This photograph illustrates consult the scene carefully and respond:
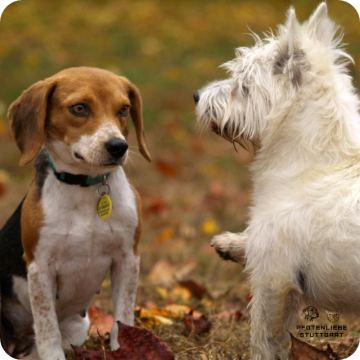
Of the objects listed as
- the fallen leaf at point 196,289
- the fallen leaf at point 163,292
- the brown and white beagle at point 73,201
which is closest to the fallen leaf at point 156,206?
the fallen leaf at point 163,292

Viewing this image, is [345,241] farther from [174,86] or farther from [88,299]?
[174,86]

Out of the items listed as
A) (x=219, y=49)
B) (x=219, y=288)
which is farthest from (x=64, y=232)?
(x=219, y=49)

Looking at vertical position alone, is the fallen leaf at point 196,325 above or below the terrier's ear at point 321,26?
below

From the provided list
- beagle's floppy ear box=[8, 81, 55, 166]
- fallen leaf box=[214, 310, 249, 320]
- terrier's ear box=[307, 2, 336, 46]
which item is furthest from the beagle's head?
fallen leaf box=[214, 310, 249, 320]

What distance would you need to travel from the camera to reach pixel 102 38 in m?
12.3

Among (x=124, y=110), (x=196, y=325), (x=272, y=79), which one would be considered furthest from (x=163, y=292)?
(x=272, y=79)

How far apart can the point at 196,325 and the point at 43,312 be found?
112 centimetres

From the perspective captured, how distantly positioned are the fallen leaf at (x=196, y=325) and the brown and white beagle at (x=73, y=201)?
531 millimetres

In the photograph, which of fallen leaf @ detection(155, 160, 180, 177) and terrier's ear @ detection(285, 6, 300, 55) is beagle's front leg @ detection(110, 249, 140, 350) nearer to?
terrier's ear @ detection(285, 6, 300, 55)

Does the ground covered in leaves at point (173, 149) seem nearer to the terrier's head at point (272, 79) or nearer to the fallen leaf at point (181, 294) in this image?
the fallen leaf at point (181, 294)

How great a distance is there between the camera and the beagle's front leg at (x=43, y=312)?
10.4ft

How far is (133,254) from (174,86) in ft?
27.8

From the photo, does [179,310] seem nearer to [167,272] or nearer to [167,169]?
[167,272]

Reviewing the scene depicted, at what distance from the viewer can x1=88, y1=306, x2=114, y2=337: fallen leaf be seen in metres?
3.90
